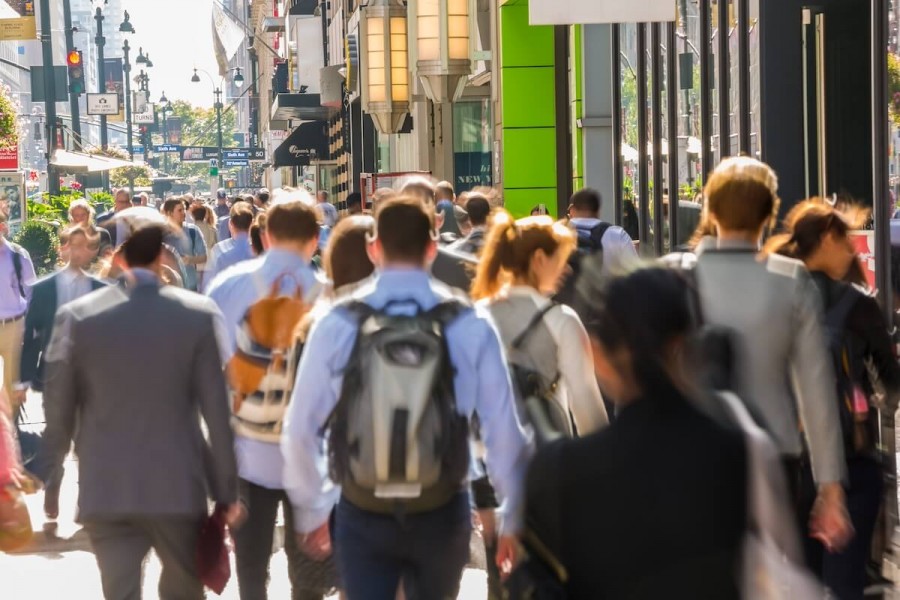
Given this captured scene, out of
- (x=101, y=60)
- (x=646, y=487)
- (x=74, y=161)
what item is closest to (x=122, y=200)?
(x=646, y=487)

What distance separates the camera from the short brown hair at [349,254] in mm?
6777

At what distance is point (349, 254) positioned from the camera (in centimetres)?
679

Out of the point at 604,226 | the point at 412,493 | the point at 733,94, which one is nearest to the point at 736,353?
the point at 412,493

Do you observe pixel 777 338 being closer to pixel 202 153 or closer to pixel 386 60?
pixel 386 60

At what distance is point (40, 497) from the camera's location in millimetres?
12109

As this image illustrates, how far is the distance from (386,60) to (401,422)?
25.8 meters

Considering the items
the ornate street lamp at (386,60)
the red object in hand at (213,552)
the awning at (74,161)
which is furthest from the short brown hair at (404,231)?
the awning at (74,161)

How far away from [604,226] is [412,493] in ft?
22.4

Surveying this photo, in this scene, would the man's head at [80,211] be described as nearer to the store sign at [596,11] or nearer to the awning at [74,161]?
the store sign at [596,11]

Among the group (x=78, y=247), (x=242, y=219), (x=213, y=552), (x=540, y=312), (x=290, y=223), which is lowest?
(x=213, y=552)

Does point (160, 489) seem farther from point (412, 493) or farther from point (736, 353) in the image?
point (736, 353)

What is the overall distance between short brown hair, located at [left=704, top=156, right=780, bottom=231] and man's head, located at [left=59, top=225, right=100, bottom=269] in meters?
6.13

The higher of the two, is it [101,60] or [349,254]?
[101,60]

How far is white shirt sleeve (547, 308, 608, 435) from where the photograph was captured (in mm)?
6035
